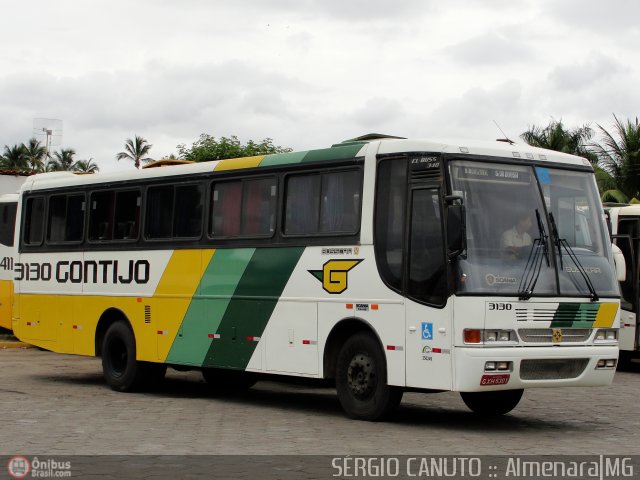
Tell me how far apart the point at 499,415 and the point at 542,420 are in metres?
0.65

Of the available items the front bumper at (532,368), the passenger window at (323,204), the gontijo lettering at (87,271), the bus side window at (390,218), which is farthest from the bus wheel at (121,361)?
the front bumper at (532,368)

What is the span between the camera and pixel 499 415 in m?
14.7

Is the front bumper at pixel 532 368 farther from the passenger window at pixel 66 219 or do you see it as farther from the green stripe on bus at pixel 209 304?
the passenger window at pixel 66 219

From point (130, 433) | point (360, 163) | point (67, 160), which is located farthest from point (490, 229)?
point (67, 160)

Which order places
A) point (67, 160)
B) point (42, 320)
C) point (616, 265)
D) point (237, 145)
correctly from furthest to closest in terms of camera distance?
point (67, 160)
point (237, 145)
point (42, 320)
point (616, 265)

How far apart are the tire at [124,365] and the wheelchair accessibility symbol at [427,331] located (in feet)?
19.1

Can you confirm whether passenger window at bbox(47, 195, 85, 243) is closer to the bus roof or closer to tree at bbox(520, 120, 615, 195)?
the bus roof

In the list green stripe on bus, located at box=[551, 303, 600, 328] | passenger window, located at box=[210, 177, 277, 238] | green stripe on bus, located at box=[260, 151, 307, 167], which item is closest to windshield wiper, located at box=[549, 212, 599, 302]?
green stripe on bus, located at box=[551, 303, 600, 328]

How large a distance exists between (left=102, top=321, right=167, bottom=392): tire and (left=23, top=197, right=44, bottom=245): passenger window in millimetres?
2630

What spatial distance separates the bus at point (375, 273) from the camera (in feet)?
41.4

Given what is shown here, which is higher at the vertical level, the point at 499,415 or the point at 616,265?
the point at 616,265

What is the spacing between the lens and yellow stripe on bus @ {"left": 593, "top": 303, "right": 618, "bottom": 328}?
13289 millimetres

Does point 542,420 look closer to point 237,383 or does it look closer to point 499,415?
point 499,415

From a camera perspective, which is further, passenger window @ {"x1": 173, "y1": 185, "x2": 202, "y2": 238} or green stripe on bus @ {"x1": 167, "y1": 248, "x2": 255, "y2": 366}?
passenger window @ {"x1": 173, "y1": 185, "x2": 202, "y2": 238}
